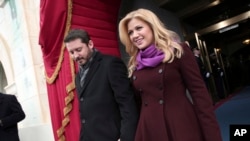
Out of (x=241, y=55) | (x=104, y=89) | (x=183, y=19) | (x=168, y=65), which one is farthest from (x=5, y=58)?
(x=241, y=55)

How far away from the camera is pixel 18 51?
352 centimetres

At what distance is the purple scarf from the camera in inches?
54.2

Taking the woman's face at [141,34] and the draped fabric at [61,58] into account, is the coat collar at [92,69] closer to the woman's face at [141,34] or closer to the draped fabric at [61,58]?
the woman's face at [141,34]

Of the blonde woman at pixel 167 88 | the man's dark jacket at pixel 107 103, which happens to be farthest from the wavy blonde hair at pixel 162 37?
the man's dark jacket at pixel 107 103

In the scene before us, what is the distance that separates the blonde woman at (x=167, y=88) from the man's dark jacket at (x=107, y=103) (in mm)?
64

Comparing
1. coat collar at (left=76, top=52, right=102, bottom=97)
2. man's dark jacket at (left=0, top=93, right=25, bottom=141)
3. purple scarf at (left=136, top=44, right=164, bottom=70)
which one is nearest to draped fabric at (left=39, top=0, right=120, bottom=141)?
man's dark jacket at (left=0, top=93, right=25, bottom=141)

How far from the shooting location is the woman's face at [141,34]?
4.66ft

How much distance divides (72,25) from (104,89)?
4.43 ft

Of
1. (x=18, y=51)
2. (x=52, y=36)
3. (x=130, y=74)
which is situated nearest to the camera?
(x=130, y=74)

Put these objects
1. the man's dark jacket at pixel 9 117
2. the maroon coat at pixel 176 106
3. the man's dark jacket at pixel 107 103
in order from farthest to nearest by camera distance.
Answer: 1. the man's dark jacket at pixel 9 117
2. the man's dark jacket at pixel 107 103
3. the maroon coat at pixel 176 106

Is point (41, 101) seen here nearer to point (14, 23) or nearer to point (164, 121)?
point (14, 23)

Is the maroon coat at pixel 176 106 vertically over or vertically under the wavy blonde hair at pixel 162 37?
under

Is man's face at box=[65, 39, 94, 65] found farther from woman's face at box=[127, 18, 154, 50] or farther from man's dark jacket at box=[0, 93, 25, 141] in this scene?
man's dark jacket at box=[0, 93, 25, 141]

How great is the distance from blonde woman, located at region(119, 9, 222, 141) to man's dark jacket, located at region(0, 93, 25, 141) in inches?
78.1
